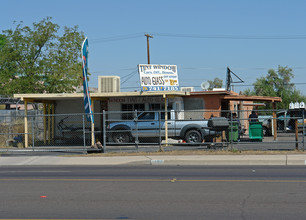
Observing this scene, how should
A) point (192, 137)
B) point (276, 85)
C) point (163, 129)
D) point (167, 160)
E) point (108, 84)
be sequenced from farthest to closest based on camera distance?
point (276, 85) → point (108, 84) → point (163, 129) → point (192, 137) → point (167, 160)

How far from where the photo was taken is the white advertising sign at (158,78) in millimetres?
24734

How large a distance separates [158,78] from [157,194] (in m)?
15.5

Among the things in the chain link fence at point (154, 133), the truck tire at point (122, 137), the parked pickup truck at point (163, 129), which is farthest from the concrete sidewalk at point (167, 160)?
the truck tire at point (122, 137)

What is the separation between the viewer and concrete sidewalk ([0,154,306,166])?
17031mm

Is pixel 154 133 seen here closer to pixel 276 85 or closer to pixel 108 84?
pixel 108 84

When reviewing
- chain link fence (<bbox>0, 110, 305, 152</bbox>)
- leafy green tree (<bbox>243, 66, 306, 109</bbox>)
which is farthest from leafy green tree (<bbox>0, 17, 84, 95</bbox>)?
leafy green tree (<bbox>243, 66, 306, 109</bbox>)

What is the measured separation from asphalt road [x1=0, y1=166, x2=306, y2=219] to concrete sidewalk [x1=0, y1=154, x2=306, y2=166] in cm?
231

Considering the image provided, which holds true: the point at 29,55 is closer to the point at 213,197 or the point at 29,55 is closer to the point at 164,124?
the point at 164,124

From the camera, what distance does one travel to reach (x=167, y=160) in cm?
1770

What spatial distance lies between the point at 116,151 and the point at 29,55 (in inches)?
650

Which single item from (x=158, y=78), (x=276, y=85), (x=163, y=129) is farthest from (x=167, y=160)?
(x=276, y=85)

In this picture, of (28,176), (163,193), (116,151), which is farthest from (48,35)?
(163,193)

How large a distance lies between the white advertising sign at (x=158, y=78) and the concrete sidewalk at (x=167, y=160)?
626 centimetres

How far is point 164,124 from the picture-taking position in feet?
80.4
